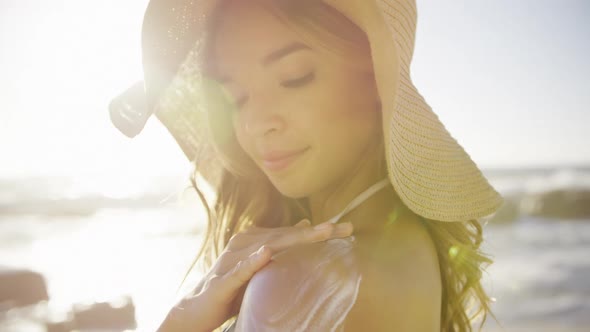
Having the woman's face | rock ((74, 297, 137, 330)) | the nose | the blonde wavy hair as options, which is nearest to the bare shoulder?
the blonde wavy hair

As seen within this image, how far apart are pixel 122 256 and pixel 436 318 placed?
9.88 metres

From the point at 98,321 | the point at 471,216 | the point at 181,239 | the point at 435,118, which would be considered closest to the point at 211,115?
the point at 435,118

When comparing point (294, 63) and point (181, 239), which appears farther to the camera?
point (181, 239)

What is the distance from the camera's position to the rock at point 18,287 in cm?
607

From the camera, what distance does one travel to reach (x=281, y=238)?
4.76ft

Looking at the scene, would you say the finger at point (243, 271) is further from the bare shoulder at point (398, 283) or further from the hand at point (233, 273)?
the bare shoulder at point (398, 283)

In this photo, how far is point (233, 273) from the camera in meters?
1.44

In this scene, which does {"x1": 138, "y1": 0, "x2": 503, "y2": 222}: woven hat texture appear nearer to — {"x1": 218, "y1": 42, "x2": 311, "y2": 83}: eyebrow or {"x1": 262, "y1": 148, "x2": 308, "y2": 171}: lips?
{"x1": 218, "y1": 42, "x2": 311, "y2": 83}: eyebrow

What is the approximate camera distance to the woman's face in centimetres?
177

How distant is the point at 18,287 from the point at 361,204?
5.60m

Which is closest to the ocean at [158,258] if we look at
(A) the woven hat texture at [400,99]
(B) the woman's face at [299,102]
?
(B) the woman's face at [299,102]

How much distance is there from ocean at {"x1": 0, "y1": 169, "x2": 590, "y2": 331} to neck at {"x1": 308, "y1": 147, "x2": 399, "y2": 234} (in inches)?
23.7

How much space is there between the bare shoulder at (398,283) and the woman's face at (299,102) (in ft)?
1.17

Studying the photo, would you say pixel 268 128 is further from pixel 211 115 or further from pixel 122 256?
pixel 122 256
